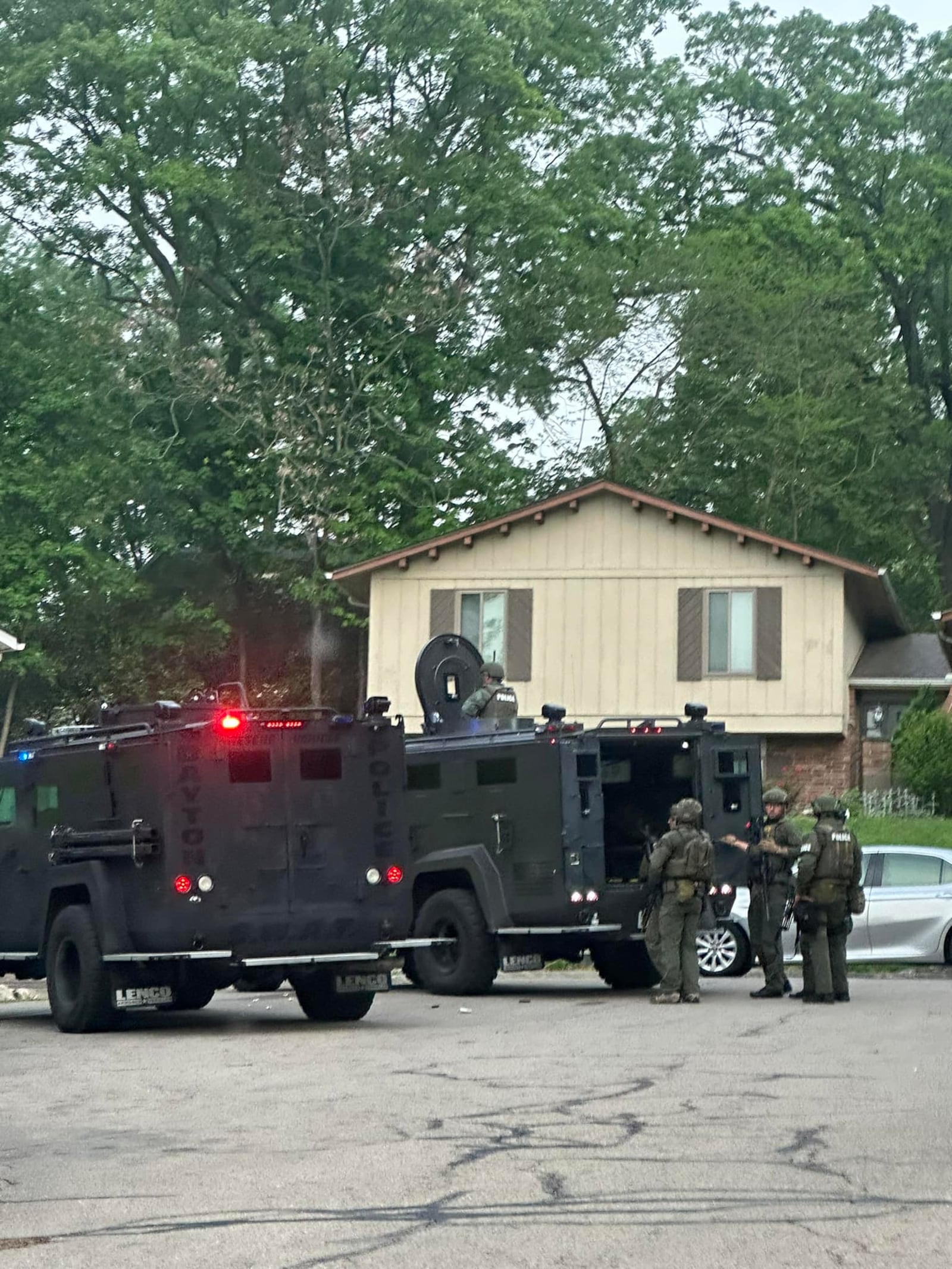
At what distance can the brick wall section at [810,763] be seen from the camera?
135 ft

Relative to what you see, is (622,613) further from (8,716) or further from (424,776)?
(424,776)

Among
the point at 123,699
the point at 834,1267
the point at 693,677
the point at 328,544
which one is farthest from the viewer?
the point at 123,699

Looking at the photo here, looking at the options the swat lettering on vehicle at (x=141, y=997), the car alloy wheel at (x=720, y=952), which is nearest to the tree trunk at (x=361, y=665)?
the car alloy wheel at (x=720, y=952)

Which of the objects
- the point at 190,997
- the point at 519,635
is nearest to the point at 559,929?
the point at 190,997

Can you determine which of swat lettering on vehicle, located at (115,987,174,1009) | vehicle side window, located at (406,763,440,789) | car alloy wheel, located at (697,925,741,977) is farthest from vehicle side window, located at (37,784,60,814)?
car alloy wheel, located at (697,925,741,977)

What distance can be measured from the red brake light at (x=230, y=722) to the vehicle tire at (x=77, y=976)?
5.68ft

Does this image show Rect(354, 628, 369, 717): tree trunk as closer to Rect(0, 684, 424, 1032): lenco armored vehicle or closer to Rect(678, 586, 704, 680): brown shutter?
Rect(678, 586, 704, 680): brown shutter

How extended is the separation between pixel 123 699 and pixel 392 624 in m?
11.0

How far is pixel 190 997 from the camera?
17.3 metres

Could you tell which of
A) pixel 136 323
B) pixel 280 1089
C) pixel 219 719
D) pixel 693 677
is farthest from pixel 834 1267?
pixel 136 323

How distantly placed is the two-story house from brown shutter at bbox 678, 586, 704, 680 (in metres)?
0.03

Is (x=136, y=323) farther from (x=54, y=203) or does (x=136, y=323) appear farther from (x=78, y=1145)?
(x=78, y=1145)

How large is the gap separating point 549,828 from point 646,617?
22.9 m

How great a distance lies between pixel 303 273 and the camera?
50562 millimetres
